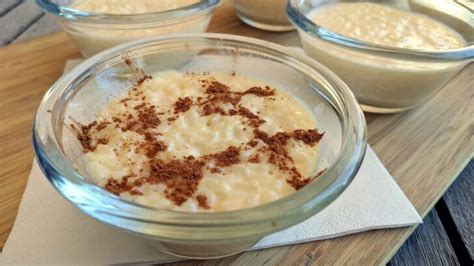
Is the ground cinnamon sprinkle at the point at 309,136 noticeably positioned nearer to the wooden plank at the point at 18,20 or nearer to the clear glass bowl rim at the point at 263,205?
the clear glass bowl rim at the point at 263,205

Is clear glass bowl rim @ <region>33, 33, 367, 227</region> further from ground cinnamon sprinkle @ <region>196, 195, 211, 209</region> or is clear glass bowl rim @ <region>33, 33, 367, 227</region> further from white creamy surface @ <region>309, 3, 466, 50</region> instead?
white creamy surface @ <region>309, 3, 466, 50</region>

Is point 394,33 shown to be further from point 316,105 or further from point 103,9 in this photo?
point 103,9

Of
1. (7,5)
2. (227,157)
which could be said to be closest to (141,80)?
(227,157)

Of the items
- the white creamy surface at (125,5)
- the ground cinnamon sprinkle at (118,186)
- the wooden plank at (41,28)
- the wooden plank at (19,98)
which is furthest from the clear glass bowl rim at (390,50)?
the wooden plank at (41,28)

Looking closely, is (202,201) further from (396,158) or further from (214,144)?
(396,158)

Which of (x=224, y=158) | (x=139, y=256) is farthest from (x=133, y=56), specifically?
(x=139, y=256)
